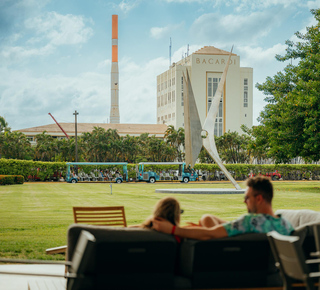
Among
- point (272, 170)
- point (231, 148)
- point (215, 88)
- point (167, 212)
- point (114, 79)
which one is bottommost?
point (272, 170)

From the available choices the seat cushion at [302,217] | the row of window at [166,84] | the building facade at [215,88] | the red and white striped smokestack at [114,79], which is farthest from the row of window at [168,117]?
the seat cushion at [302,217]

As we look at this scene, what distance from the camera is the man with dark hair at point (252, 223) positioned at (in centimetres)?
349

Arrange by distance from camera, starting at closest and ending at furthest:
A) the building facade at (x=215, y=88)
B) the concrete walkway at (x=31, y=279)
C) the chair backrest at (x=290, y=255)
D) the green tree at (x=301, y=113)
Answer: the chair backrest at (x=290, y=255) < the concrete walkway at (x=31, y=279) < the green tree at (x=301, y=113) < the building facade at (x=215, y=88)

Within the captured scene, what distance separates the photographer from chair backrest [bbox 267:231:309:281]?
2.86 m

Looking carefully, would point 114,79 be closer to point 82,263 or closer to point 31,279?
point 31,279

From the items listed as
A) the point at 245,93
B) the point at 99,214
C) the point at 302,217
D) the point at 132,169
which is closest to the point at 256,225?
the point at 302,217

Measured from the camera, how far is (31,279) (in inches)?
224

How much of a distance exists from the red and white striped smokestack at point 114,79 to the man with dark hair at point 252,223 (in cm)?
9861

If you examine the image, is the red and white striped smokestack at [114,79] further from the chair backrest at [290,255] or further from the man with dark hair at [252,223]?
the chair backrest at [290,255]

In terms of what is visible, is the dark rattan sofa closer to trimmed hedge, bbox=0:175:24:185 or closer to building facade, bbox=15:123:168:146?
trimmed hedge, bbox=0:175:24:185

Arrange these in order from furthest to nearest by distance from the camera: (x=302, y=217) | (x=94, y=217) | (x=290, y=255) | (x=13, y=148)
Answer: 1. (x=13, y=148)
2. (x=94, y=217)
3. (x=302, y=217)
4. (x=290, y=255)

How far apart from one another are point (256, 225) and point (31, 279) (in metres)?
3.15

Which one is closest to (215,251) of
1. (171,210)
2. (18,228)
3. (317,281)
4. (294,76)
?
(171,210)

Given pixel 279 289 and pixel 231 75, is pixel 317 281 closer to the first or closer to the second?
pixel 279 289
